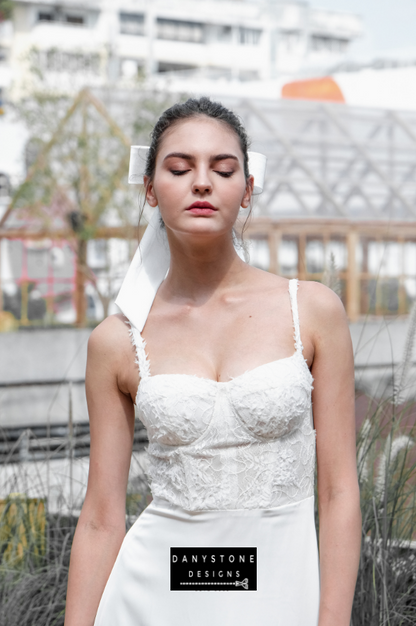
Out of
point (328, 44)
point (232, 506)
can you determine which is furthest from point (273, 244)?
point (328, 44)

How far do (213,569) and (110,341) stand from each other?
1.55 feet

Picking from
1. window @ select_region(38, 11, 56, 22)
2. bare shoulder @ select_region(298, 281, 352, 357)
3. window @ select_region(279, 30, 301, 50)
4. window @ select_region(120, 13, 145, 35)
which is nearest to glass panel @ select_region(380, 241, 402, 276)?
bare shoulder @ select_region(298, 281, 352, 357)

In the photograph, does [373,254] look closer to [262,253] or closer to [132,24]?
[262,253]

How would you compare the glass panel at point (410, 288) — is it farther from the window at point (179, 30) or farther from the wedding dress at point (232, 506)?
the window at point (179, 30)

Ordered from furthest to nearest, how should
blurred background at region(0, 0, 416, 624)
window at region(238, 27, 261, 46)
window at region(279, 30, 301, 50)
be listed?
window at region(279, 30, 301, 50), window at region(238, 27, 261, 46), blurred background at region(0, 0, 416, 624)

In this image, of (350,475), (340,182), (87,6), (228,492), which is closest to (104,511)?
(228,492)

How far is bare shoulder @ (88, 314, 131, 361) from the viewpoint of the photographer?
5.32ft

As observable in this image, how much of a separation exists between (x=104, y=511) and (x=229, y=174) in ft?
2.25

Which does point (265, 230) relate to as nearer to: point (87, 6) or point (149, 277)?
point (149, 277)

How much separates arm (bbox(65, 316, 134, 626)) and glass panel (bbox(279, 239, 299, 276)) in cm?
1065

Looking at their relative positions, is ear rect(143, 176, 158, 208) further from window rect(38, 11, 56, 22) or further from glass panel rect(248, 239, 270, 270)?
window rect(38, 11, 56, 22)

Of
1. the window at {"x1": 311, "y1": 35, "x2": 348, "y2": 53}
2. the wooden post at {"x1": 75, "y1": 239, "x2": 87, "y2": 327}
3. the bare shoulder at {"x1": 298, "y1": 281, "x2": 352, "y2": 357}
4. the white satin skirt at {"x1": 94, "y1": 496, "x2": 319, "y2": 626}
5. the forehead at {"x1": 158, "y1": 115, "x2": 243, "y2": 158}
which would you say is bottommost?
the wooden post at {"x1": 75, "y1": 239, "x2": 87, "y2": 327}

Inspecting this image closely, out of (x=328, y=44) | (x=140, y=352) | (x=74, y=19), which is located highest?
(x=328, y=44)

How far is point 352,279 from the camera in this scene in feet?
41.4
